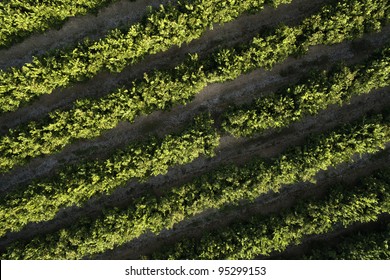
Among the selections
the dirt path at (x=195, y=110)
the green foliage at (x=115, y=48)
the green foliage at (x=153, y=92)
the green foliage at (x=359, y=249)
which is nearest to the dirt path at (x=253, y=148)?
the dirt path at (x=195, y=110)

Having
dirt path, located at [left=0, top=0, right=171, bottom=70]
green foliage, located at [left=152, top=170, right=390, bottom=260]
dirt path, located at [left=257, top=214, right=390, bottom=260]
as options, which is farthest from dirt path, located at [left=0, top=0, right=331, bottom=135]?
dirt path, located at [left=257, top=214, right=390, bottom=260]

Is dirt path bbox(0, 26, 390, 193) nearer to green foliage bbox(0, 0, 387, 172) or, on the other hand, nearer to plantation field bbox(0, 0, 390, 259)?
plantation field bbox(0, 0, 390, 259)

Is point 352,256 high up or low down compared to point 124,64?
down

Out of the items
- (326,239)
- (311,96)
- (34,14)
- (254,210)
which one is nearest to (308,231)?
(326,239)

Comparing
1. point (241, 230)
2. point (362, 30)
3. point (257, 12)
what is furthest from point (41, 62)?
point (362, 30)

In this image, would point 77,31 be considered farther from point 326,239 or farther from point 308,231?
point 326,239

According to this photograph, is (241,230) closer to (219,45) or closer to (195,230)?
(195,230)

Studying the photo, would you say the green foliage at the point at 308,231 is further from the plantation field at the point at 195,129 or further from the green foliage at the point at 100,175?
the green foliage at the point at 100,175
